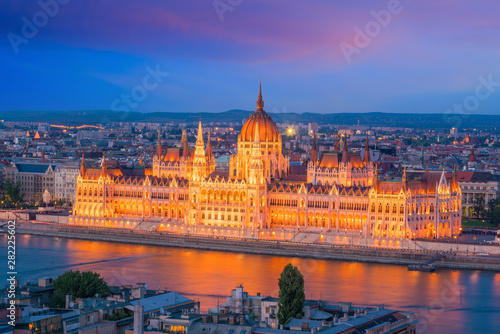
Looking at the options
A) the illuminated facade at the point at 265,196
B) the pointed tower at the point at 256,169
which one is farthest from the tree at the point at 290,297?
the pointed tower at the point at 256,169

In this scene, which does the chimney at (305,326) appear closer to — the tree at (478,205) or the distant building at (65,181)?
the tree at (478,205)

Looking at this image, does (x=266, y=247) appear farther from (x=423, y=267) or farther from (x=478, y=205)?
(x=478, y=205)

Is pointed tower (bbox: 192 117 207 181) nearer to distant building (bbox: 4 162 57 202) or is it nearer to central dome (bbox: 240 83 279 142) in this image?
central dome (bbox: 240 83 279 142)

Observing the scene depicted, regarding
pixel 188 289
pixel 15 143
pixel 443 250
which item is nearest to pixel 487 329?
pixel 188 289

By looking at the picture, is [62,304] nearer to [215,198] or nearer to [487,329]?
[487,329]

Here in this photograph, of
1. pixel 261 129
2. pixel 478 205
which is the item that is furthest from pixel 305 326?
pixel 478 205
